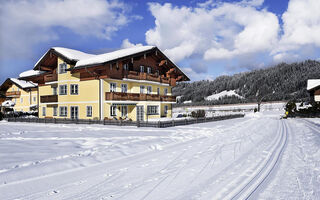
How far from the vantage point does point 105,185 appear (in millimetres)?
5676

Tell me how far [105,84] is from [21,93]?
28338 mm

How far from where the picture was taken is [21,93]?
45.0 metres

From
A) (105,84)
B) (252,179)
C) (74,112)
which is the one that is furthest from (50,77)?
(252,179)

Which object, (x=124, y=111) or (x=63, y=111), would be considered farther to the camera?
(x=63, y=111)

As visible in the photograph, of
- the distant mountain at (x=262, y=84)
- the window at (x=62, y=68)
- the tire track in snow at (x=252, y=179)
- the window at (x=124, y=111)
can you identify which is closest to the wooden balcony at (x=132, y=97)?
the window at (x=124, y=111)

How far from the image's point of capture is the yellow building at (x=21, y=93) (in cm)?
4222

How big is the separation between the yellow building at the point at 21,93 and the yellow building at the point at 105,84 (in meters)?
10.4

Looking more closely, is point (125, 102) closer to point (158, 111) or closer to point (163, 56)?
point (158, 111)

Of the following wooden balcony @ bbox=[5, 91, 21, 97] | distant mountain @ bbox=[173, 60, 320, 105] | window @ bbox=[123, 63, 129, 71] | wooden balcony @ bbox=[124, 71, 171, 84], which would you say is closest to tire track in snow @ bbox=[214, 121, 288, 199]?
wooden balcony @ bbox=[124, 71, 171, 84]

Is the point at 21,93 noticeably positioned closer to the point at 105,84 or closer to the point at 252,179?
the point at 105,84

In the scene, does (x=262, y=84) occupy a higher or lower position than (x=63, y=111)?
higher

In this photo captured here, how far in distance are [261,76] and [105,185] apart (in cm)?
17504

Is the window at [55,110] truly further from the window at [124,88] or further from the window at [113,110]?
A: the window at [124,88]

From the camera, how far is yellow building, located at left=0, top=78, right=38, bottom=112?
4222 cm
